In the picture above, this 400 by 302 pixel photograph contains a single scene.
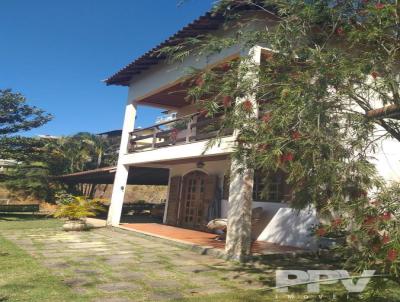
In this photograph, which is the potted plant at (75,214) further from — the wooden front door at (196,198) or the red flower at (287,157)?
the red flower at (287,157)

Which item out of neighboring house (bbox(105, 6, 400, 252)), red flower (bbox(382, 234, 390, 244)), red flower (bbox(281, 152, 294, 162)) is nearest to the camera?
red flower (bbox(382, 234, 390, 244))

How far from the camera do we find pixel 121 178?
1455cm

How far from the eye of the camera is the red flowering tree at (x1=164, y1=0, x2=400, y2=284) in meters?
4.32

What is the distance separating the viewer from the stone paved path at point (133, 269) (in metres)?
5.25

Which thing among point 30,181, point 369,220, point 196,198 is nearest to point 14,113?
point 30,181

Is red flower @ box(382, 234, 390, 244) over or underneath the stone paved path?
over

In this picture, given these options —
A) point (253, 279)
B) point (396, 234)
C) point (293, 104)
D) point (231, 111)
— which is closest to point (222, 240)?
point (253, 279)

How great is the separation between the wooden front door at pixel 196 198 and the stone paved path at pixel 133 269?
10.9ft

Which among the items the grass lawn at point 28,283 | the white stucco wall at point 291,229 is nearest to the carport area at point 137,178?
the white stucco wall at point 291,229

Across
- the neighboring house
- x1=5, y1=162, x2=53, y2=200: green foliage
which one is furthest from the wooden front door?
x1=5, y1=162, x2=53, y2=200: green foliage

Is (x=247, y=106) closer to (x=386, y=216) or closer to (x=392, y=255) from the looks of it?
(x=386, y=216)

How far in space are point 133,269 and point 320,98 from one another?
4.56 metres

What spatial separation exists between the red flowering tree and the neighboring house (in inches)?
107

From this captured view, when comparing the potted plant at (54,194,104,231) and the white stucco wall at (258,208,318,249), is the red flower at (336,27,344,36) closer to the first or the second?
the white stucco wall at (258,208,318,249)
